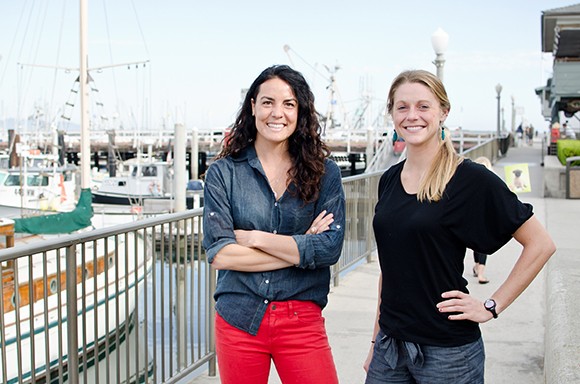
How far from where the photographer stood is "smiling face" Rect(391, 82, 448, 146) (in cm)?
265

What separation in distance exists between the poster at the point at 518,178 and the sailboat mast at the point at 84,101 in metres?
12.3

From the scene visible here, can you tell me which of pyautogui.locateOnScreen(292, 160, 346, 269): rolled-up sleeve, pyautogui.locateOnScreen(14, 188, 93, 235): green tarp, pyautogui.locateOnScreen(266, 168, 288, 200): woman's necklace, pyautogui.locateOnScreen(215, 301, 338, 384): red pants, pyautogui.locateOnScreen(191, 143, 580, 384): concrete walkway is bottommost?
pyautogui.locateOnScreen(191, 143, 580, 384): concrete walkway

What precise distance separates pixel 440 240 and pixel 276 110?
2.92 feet

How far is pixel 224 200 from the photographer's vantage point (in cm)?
283

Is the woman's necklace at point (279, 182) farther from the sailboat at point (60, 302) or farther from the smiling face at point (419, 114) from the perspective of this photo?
the sailboat at point (60, 302)

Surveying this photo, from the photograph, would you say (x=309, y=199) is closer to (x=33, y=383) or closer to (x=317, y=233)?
(x=317, y=233)

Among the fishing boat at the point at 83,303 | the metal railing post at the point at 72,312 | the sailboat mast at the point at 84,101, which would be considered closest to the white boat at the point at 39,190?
the sailboat mast at the point at 84,101

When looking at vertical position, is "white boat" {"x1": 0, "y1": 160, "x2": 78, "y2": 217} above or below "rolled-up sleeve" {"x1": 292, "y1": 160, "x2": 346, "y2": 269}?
below

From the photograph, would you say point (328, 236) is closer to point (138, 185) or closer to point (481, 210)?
point (481, 210)

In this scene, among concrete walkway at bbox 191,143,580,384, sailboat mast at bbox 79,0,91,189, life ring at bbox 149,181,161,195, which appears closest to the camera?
concrete walkway at bbox 191,143,580,384

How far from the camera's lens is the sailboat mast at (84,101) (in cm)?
1958

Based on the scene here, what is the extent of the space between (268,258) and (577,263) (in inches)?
123

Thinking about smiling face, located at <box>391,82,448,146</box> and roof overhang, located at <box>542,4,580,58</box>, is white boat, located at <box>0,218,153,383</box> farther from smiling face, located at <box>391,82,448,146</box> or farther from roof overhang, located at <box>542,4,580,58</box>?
roof overhang, located at <box>542,4,580,58</box>

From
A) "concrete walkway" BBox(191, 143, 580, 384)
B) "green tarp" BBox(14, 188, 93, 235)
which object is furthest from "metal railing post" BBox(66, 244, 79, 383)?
"green tarp" BBox(14, 188, 93, 235)
